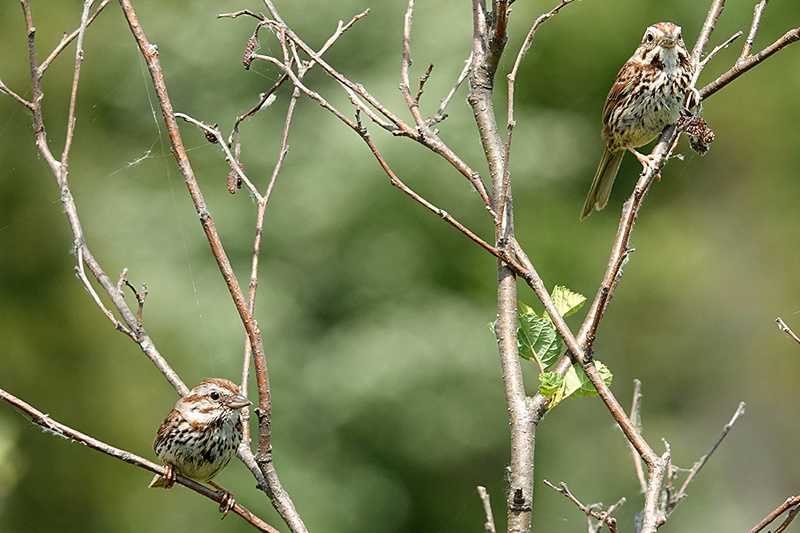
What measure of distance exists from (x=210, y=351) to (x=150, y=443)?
1.92 metres

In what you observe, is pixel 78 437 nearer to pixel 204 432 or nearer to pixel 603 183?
pixel 204 432

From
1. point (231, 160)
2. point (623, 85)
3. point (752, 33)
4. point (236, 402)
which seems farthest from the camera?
point (623, 85)

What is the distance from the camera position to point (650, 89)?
3582 millimetres

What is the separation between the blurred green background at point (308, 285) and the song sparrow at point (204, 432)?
5582 mm

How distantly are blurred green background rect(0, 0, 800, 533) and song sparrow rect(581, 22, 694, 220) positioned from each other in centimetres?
557

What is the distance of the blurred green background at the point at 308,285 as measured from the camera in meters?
9.70

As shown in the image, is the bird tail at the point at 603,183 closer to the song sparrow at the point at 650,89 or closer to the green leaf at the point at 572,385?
the song sparrow at the point at 650,89

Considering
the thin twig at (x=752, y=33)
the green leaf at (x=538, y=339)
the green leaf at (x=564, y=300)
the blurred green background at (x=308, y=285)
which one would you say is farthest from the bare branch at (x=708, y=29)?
the blurred green background at (x=308, y=285)

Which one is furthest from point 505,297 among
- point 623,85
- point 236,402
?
point 623,85

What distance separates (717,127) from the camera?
16625 mm

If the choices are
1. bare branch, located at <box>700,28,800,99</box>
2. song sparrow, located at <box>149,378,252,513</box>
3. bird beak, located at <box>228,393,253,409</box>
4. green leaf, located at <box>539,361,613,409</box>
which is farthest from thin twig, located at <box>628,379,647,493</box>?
song sparrow, located at <box>149,378,252,513</box>

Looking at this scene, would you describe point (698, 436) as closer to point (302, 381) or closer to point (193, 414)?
point (302, 381)

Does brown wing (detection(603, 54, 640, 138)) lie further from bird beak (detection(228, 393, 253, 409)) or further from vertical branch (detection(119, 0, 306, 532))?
vertical branch (detection(119, 0, 306, 532))

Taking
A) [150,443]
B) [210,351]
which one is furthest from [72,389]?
[210,351]
